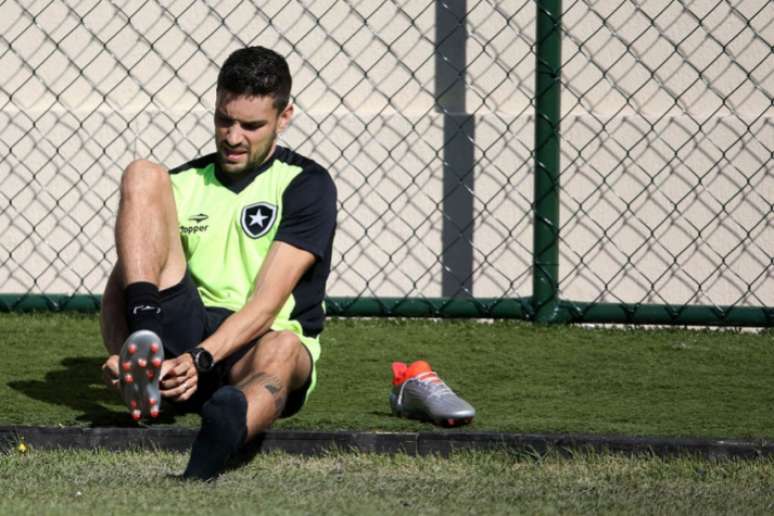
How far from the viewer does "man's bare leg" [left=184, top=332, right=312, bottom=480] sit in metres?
3.70

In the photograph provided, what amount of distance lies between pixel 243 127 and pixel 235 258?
38 cm

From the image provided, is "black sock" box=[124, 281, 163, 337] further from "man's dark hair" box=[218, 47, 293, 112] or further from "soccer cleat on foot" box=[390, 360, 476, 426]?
"soccer cleat on foot" box=[390, 360, 476, 426]

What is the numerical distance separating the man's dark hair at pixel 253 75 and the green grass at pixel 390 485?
1027 millimetres

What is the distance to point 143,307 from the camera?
3.99 m

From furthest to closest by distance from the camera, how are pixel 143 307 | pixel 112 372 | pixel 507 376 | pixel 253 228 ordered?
pixel 507 376 → pixel 253 228 → pixel 143 307 → pixel 112 372

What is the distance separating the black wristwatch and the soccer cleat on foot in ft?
2.19

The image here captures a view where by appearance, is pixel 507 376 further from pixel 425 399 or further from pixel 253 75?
pixel 253 75

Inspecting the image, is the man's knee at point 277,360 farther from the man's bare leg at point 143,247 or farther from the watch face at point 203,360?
the man's bare leg at point 143,247

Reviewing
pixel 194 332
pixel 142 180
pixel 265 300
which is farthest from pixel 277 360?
pixel 142 180

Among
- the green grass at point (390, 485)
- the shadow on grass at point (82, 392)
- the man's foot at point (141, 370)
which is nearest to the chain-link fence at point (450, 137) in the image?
the shadow on grass at point (82, 392)

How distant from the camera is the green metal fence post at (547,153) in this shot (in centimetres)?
593

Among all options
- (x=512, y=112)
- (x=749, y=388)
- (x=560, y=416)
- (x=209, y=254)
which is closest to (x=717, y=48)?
(x=512, y=112)

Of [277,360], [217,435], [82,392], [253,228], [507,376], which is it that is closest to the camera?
[217,435]

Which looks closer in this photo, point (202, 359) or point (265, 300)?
point (202, 359)
